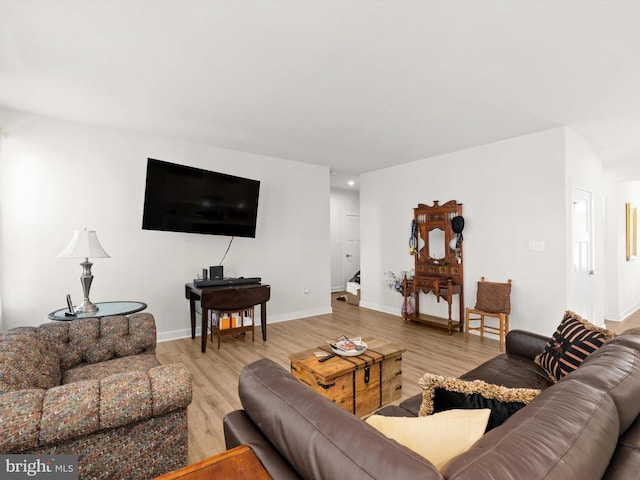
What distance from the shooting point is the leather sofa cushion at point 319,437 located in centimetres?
66

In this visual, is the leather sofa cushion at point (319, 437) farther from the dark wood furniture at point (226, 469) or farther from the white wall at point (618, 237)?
the white wall at point (618, 237)

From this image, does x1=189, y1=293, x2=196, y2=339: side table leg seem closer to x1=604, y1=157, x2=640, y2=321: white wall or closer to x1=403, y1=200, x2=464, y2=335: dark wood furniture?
x1=403, y1=200, x2=464, y2=335: dark wood furniture

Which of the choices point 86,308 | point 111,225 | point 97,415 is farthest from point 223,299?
point 97,415

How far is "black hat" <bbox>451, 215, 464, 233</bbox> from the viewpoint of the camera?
4.45 m

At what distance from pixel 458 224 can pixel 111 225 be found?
4439 millimetres

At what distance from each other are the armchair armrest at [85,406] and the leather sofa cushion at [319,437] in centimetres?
42

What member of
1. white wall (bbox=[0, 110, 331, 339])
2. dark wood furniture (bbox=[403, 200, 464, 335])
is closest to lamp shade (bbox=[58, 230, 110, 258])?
white wall (bbox=[0, 110, 331, 339])

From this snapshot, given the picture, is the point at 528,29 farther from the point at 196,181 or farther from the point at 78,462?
the point at 196,181

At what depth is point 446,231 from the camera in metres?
4.67

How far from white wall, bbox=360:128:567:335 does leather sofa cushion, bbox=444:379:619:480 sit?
132 inches

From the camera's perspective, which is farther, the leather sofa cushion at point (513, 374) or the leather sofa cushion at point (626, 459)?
the leather sofa cushion at point (513, 374)

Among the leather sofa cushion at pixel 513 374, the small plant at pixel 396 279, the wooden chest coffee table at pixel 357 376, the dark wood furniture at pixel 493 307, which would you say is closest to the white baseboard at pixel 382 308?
the small plant at pixel 396 279

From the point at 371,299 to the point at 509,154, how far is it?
127 inches

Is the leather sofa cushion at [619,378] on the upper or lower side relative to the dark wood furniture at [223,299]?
upper
